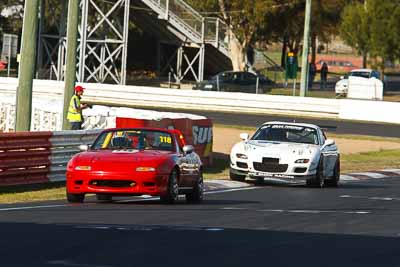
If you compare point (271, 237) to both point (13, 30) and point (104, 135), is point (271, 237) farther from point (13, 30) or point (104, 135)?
point (13, 30)

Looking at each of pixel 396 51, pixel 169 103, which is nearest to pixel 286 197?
pixel 169 103

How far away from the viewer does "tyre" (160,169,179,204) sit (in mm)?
17827

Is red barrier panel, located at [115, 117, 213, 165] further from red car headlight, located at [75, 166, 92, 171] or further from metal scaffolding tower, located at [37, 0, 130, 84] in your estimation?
metal scaffolding tower, located at [37, 0, 130, 84]

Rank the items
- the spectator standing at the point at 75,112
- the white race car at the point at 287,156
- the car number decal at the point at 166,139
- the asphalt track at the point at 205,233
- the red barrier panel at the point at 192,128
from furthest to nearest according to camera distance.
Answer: the spectator standing at the point at 75,112, the red barrier panel at the point at 192,128, the white race car at the point at 287,156, the car number decal at the point at 166,139, the asphalt track at the point at 205,233

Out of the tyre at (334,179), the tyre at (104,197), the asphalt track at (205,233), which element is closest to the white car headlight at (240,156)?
the tyre at (334,179)

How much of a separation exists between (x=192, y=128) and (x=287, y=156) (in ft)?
12.7

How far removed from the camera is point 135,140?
18516mm

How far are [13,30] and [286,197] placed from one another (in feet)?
218

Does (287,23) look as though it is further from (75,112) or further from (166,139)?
(166,139)

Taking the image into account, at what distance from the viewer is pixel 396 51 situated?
71.2 meters

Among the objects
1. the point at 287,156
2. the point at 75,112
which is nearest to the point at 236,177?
the point at 287,156

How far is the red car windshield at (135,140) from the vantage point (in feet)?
60.5

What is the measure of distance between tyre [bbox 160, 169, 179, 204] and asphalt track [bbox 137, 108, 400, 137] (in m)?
25.4

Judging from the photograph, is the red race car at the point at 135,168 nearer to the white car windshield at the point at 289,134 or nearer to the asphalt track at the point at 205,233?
the asphalt track at the point at 205,233
